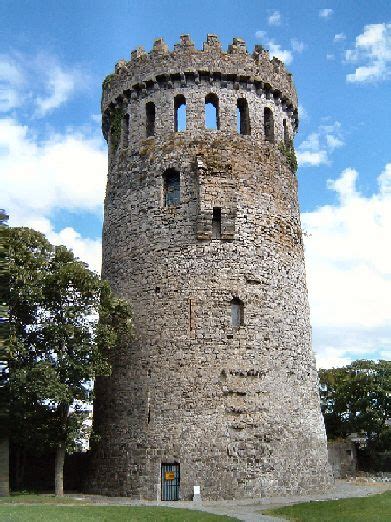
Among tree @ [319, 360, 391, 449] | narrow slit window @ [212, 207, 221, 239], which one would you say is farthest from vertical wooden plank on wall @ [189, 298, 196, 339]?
tree @ [319, 360, 391, 449]

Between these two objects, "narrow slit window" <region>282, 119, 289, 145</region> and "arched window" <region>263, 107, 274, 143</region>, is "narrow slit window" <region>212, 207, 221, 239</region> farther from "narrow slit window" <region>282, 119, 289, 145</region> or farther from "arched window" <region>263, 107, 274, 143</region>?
"narrow slit window" <region>282, 119, 289, 145</region>

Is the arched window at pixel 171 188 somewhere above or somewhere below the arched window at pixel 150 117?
below

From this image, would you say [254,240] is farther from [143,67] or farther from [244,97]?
[143,67]

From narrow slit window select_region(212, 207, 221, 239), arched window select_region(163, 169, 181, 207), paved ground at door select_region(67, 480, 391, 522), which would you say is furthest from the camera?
arched window select_region(163, 169, 181, 207)

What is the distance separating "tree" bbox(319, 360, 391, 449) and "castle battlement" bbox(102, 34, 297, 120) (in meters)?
19.6

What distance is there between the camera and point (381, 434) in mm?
36625

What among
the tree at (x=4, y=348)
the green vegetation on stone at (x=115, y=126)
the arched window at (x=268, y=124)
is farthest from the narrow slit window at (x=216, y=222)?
the tree at (x=4, y=348)

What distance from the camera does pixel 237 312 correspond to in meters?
23.0

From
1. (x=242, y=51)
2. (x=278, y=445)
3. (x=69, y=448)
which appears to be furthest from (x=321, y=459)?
(x=242, y=51)

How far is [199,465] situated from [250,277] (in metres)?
6.78

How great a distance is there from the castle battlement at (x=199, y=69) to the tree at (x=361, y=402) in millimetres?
19634

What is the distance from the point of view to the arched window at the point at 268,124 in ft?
86.1

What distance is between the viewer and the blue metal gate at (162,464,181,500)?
2120 centimetres

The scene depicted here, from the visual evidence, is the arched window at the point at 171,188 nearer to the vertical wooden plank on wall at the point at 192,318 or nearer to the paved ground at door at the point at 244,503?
the vertical wooden plank on wall at the point at 192,318
